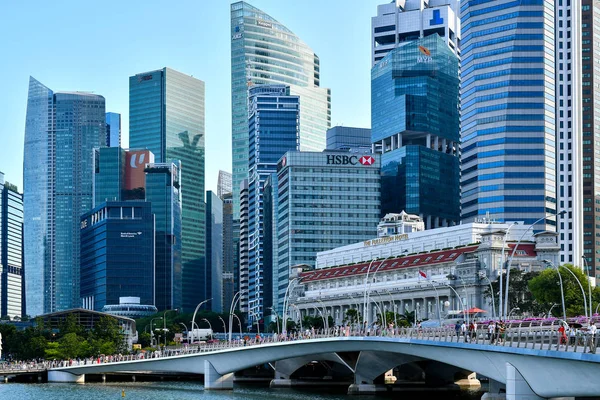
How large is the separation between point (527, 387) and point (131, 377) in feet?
306

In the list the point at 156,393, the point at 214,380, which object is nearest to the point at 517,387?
the point at 156,393

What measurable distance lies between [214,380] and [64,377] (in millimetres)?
32305

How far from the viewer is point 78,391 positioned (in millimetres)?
121750

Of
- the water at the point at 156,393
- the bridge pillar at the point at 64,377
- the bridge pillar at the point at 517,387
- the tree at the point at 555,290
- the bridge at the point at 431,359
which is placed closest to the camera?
the bridge at the point at 431,359

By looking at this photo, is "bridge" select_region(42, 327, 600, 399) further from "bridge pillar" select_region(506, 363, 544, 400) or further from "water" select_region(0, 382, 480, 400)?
"water" select_region(0, 382, 480, 400)

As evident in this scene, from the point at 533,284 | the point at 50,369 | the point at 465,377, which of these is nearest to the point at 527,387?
the point at 465,377

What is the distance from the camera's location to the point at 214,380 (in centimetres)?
12275

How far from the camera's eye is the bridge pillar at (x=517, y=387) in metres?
69.9

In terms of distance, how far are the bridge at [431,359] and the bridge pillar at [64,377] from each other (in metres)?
0.13

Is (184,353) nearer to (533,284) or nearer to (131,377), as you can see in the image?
(131,377)

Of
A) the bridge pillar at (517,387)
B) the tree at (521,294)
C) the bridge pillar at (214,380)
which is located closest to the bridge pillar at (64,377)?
the bridge pillar at (214,380)

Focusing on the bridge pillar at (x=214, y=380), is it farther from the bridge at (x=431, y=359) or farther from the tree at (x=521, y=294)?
the tree at (x=521, y=294)

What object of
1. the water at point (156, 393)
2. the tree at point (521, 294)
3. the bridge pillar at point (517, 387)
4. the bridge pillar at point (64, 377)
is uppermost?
the tree at point (521, 294)

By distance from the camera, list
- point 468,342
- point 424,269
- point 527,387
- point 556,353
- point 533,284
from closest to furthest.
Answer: point 556,353 → point 527,387 → point 468,342 → point 533,284 → point 424,269
